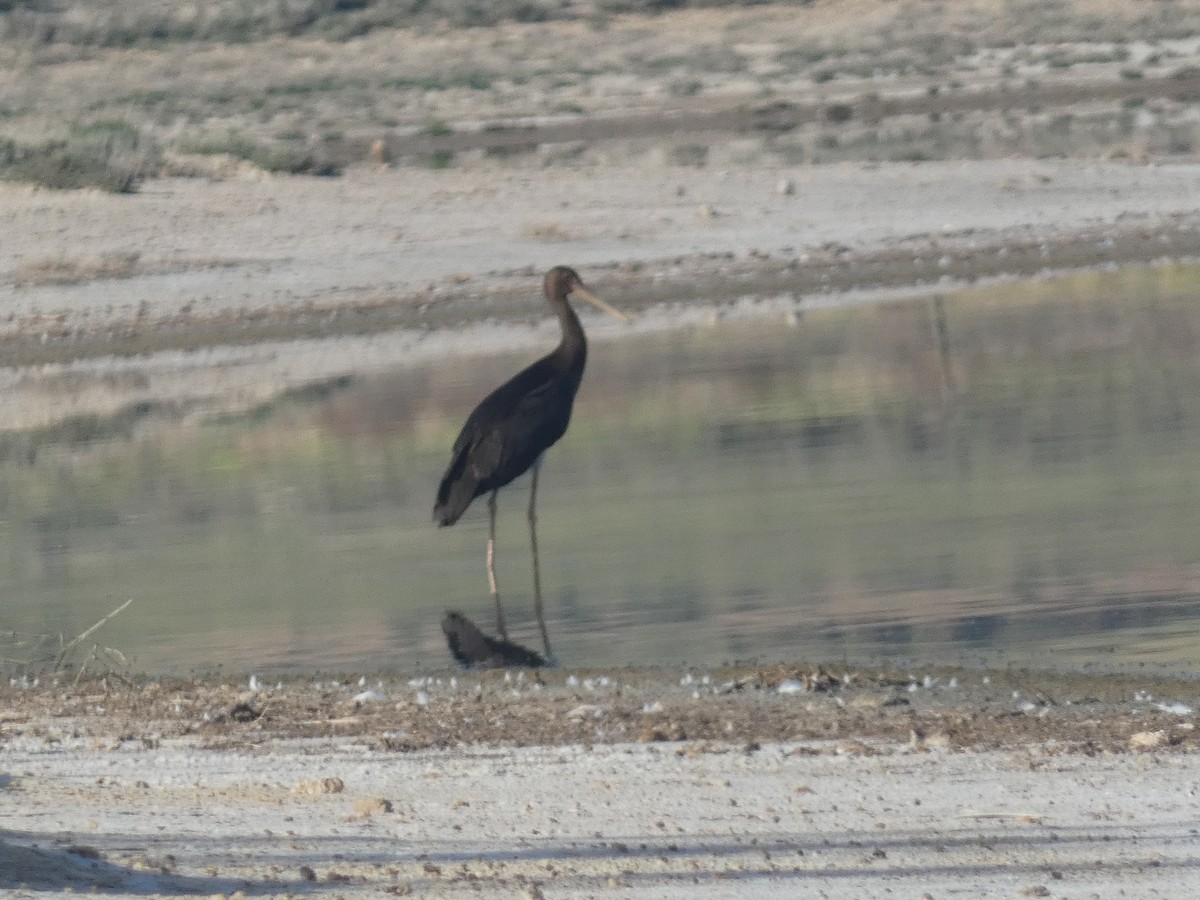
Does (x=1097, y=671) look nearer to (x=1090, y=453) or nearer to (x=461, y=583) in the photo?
(x=461, y=583)

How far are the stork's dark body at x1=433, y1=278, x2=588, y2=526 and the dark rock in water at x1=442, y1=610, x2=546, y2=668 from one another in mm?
930

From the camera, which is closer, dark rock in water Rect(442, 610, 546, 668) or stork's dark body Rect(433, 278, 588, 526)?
dark rock in water Rect(442, 610, 546, 668)

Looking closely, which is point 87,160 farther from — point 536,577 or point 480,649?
point 480,649

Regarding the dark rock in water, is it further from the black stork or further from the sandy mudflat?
the black stork

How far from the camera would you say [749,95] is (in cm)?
3416

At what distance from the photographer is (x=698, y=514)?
39.8ft

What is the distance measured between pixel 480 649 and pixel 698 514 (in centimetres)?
263

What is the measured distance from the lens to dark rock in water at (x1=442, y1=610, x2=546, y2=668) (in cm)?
937

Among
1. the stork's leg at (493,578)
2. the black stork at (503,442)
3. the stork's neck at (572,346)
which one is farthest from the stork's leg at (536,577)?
the stork's neck at (572,346)

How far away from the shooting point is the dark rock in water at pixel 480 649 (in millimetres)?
9367

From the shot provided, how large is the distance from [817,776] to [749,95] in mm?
27849

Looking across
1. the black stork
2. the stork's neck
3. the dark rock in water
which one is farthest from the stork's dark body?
the dark rock in water

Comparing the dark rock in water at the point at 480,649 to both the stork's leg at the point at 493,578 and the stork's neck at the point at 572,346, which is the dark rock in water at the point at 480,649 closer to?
the stork's leg at the point at 493,578

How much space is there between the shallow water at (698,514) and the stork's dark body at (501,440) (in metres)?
0.40
